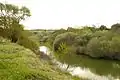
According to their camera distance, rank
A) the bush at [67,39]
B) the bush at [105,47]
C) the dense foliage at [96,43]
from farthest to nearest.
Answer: the bush at [67,39], the dense foliage at [96,43], the bush at [105,47]

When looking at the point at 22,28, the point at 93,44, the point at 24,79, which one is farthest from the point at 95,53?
the point at 24,79

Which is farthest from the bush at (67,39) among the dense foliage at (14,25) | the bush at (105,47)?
the dense foliage at (14,25)

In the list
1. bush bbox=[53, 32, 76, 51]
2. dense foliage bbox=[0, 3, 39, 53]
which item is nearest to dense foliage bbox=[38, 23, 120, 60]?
bush bbox=[53, 32, 76, 51]

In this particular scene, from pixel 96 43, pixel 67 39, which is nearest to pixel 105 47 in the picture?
pixel 96 43

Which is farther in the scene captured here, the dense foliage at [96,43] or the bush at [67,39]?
the bush at [67,39]

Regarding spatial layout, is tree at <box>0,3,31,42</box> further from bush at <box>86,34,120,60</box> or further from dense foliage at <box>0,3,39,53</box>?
bush at <box>86,34,120,60</box>

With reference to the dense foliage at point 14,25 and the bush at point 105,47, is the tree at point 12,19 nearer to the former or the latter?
the dense foliage at point 14,25

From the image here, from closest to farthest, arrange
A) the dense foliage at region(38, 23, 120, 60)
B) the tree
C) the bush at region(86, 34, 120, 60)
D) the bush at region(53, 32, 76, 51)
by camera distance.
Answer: the tree < the bush at region(86, 34, 120, 60) < the dense foliage at region(38, 23, 120, 60) < the bush at region(53, 32, 76, 51)

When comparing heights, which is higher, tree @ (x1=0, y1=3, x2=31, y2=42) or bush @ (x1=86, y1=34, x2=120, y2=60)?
tree @ (x1=0, y1=3, x2=31, y2=42)

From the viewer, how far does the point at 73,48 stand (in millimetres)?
70438

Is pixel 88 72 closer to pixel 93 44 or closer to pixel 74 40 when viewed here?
pixel 93 44

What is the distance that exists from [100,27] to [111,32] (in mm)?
18548

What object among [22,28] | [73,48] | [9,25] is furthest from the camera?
[73,48]

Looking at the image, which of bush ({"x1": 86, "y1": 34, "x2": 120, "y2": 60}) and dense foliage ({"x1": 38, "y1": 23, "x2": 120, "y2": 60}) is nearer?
bush ({"x1": 86, "y1": 34, "x2": 120, "y2": 60})
